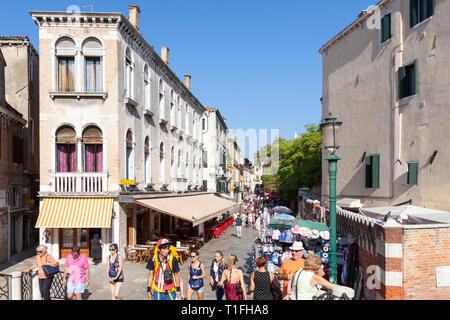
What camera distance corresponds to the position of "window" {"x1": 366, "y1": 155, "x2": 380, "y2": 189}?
17781 millimetres

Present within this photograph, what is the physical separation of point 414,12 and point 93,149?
14.7 metres

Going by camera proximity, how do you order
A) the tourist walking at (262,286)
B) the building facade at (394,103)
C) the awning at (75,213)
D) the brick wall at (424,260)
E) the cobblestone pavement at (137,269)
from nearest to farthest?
the tourist walking at (262,286) → the brick wall at (424,260) → the cobblestone pavement at (137,269) → the building facade at (394,103) → the awning at (75,213)

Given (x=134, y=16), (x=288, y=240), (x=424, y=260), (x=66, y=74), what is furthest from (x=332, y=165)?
(x=134, y=16)

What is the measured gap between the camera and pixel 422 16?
49.1 feet

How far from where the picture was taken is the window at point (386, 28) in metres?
16.8

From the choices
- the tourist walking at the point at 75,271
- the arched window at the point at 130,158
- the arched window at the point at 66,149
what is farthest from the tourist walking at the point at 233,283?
the arched window at the point at 130,158

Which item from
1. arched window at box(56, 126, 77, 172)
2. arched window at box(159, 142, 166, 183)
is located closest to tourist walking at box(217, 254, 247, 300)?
arched window at box(56, 126, 77, 172)

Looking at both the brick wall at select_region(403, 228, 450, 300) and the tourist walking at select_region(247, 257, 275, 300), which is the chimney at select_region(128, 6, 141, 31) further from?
the brick wall at select_region(403, 228, 450, 300)

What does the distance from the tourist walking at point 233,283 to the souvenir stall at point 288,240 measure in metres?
4.33

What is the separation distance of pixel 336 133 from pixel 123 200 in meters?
9.73

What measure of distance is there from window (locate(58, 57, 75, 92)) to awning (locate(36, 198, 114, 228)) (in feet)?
15.6

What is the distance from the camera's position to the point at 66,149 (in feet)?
51.7

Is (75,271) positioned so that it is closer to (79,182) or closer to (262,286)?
(262,286)

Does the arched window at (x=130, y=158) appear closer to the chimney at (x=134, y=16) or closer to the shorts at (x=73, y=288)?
the chimney at (x=134, y=16)
